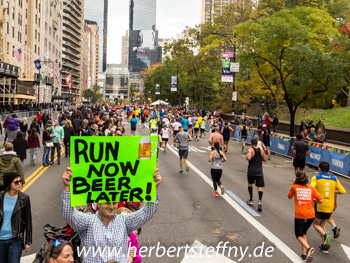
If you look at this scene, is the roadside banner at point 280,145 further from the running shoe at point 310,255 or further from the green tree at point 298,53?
the running shoe at point 310,255

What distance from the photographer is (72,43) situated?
135125mm

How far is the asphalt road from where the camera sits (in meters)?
6.65

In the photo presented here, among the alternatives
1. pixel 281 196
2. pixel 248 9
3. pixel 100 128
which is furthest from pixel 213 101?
pixel 281 196

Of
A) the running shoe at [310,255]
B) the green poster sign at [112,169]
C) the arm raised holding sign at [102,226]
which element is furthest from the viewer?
the running shoe at [310,255]

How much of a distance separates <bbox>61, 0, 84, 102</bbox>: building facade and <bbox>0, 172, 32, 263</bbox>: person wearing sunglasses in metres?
117

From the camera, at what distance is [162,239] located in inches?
281

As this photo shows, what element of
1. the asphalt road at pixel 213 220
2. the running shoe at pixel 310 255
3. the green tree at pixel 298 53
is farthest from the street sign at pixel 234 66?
the running shoe at pixel 310 255

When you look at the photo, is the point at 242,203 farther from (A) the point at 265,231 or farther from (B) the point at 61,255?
(B) the point at 61,255

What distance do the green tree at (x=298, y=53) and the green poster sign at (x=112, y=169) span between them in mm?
19981

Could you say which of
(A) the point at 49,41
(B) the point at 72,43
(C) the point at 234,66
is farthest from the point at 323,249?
(B) the point at 72,43

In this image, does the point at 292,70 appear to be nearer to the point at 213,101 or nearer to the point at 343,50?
the point at 343,50

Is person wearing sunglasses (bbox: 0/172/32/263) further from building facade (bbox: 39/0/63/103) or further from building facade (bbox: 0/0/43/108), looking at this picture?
building facade (bbox: 39/0/63/103)

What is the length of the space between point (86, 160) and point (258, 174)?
22.0 feet

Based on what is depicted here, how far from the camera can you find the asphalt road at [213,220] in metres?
6.65
